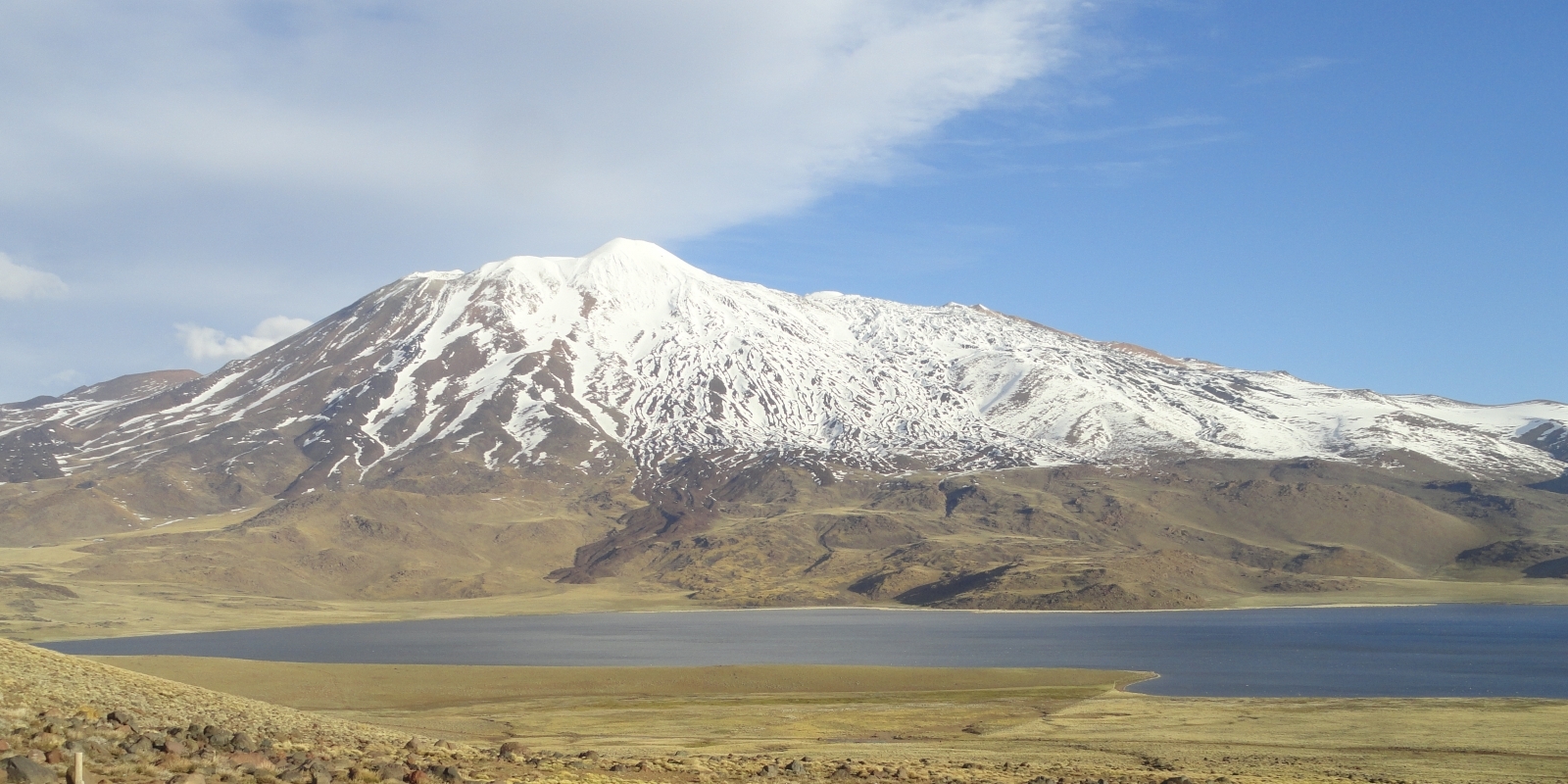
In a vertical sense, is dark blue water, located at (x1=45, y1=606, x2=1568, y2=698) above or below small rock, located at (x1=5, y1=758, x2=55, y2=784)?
below

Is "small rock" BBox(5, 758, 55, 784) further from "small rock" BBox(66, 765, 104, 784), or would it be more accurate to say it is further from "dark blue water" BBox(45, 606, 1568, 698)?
"dark blue water" BBox(45, 606, 1568, 698)

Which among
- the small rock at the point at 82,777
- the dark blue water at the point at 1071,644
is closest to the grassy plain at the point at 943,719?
the dark blue water at the point at 1071,644

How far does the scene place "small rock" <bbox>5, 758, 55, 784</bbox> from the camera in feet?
64.8

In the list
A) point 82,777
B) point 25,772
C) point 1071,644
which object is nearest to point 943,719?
point 82,777

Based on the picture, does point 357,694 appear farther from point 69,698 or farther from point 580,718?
point 69,698

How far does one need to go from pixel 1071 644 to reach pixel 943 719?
65904 millimetres

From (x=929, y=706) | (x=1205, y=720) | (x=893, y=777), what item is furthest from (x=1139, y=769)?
(x=929, y=706)

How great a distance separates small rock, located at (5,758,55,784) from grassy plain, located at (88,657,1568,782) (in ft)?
78.1

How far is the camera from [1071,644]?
125062 millimetres

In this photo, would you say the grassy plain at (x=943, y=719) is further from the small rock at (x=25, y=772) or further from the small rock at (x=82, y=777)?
the small rock at (x=25, y=772)

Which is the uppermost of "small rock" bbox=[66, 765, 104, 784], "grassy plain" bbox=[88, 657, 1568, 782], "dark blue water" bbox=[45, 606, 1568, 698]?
"small rock" bbox=[66, 765, 104, 784]

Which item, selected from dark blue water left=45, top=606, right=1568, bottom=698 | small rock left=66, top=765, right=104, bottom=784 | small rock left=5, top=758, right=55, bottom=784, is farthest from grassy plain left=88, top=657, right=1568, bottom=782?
small rock left=5, top=758, right=55, bottom=784

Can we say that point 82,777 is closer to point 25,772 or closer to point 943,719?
point 25,772

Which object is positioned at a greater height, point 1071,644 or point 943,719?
point 943,719
